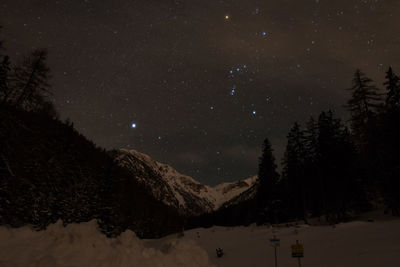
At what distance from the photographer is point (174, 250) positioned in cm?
888

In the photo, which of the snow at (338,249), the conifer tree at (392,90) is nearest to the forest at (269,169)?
the conifer tree at (392,90)

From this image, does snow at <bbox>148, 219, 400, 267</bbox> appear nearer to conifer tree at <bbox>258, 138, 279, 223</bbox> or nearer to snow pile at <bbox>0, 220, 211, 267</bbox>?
snow pile at <bbox>0, 220, 211, 267</bbox>

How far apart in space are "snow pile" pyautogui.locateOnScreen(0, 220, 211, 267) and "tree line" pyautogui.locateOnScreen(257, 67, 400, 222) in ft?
75.3

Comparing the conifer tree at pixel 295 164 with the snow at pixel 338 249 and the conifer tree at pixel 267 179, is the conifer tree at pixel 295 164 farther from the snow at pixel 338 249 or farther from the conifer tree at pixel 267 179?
the snow at pixel 338 249

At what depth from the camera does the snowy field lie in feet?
19.8

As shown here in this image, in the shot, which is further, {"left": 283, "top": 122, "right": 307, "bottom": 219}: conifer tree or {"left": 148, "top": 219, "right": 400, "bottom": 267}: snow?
{"left": 283, "top": 122, "right": 307, "bottom": 219}: conifer tree

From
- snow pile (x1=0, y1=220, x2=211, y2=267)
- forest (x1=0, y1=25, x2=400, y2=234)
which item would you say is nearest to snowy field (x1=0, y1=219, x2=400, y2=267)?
snow pile (x1=0, y1=220, x2=211, y2=267)

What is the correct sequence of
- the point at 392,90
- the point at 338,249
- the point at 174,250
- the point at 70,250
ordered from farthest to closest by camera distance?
the point at 392,90 → the point at 338,249 → the point at 174,250 → the point at 70,250

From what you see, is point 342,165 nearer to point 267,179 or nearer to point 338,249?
point 267,179

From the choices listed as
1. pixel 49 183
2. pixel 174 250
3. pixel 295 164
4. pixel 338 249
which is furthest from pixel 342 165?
pixel 49 183

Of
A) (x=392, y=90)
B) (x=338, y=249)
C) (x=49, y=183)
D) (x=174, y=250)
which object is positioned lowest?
(x=338, y=249)

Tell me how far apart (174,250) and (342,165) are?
27797 millimetres

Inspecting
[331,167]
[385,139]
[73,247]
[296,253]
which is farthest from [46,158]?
[385,139]

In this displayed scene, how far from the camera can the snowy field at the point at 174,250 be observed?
6.02 m
